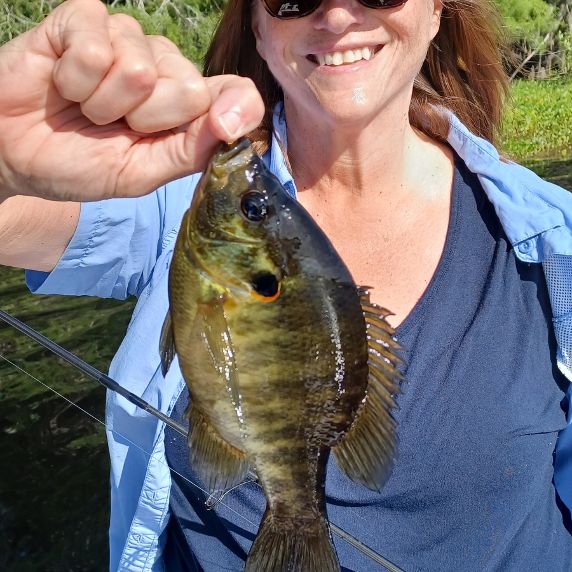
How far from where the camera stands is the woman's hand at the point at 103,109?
1335 millimetres

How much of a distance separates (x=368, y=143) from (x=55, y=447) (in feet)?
11.9

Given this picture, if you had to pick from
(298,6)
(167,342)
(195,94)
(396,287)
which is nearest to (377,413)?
(167,342)

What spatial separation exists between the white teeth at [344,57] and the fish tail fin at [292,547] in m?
1.32

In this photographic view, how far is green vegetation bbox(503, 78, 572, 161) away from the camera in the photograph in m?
14.3

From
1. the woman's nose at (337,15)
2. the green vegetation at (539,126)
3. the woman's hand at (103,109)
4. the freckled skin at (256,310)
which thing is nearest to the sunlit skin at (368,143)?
the woman's nose at (337,15)

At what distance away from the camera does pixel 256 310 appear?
1.36m

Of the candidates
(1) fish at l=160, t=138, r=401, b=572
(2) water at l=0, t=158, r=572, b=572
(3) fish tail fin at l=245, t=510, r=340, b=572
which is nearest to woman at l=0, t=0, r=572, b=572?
(3) fish tail fin at l=245, t=510, r=340, b=572

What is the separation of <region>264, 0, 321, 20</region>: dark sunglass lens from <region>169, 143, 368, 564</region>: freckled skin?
1003 mm

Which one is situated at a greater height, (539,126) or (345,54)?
(345,54)

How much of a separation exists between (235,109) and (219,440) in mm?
631

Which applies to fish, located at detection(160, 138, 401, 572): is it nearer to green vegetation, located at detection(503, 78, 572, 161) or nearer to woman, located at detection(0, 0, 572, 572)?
woman, located at detection(0, 0, 572, 572)

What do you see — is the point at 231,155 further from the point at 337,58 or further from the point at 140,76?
the point at 337,58

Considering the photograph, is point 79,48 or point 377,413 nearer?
point 79,48

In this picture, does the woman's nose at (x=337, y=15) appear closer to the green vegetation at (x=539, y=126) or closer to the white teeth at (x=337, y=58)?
the white teeth at (x=337, y=58)
